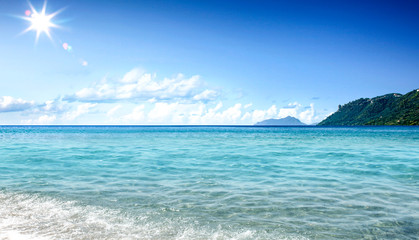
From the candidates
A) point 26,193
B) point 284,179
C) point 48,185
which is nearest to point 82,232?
point 26,193

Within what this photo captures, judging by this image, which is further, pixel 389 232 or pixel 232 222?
pixel 232 222

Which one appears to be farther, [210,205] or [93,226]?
[210,205]

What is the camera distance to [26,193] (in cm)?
1171

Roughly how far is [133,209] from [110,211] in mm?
735

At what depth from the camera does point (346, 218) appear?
852cm

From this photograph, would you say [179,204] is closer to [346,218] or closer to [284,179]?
[346,218]

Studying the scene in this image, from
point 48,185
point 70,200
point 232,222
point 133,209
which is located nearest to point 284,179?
point 232,222

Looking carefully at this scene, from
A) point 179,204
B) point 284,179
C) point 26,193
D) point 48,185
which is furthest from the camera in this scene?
point 284,179

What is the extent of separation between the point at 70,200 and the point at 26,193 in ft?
8.63

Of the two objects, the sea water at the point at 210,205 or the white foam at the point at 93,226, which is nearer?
the white foam at the point at 93,226

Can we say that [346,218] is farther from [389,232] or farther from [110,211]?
[110,211]

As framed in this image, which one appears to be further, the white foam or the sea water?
the sea water

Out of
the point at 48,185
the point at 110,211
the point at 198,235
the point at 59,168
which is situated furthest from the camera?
the point at 59,168

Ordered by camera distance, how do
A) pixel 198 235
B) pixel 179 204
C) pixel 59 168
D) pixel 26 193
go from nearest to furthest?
pixel 198 235
pixel 179 204
pixel 26 193
pixel 59 168
